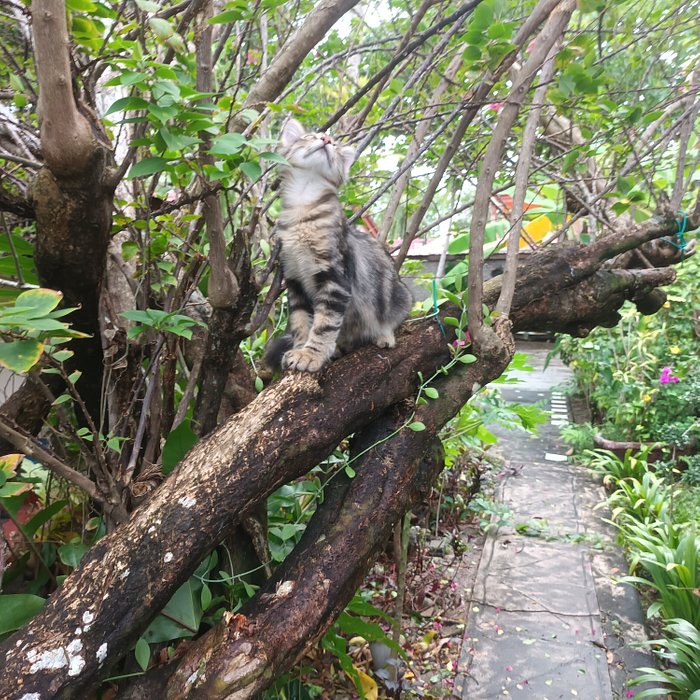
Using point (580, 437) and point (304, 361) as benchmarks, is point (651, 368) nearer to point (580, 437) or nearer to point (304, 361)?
point (580, 437)

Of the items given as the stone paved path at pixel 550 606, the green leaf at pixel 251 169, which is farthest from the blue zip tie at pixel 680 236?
the green leaf at pixel 251 169

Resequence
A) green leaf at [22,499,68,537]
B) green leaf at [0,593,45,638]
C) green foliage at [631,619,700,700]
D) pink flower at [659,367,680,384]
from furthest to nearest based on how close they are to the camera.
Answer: pink flower at [659,367,680,384] → green foliage at [631,619,700,700] → green leaf at [22,499,68,537] → green leaf at [0,593,45,638]

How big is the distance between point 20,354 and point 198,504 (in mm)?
653

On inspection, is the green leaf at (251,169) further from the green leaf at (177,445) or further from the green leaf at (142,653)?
the green leaf at (142,653)

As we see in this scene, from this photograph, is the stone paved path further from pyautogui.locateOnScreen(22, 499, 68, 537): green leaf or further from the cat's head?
the cat's head

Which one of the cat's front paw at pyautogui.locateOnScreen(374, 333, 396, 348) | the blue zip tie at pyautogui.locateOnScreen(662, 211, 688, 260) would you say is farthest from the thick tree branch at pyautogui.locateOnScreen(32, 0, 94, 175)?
the blue zip tie at pyautogui.locateOnScreen(662, 211, 688, 260)

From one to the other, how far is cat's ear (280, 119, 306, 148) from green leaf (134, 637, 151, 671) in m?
2.04

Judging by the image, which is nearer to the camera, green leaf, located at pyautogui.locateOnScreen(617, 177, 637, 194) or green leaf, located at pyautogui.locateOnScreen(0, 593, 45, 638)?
green leaf, located at pyautogui.locateOnScreen(0, 593, 45, 638)

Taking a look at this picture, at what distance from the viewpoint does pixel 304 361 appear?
77.7 inches

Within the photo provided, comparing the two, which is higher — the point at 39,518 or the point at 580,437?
the point at 39,518

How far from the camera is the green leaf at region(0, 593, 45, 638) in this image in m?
1.51

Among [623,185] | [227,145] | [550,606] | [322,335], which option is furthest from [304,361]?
[550,606]

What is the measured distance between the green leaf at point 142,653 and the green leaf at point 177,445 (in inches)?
20.5

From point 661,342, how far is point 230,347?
600 cm
